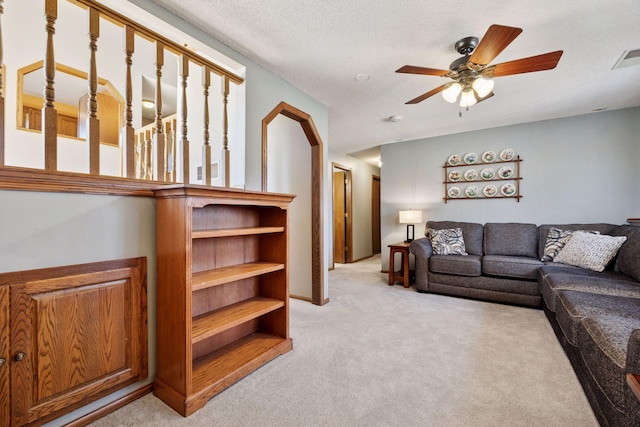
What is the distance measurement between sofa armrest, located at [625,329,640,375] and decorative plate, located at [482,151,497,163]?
12.3 ft

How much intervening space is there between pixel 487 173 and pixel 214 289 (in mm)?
4214

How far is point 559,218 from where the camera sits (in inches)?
150

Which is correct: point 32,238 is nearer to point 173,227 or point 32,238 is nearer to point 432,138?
point 173,227

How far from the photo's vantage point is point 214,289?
1944mm

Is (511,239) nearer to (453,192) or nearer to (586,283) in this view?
(453,192)

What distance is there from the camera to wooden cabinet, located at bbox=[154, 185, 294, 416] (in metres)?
1.47

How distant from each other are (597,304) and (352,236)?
14.6 ft

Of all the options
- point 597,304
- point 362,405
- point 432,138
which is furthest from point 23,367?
point 432,138

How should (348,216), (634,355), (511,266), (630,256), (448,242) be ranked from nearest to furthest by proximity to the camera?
(634,355) < (630,256) < (511,266) < (448,242) < (348,216)

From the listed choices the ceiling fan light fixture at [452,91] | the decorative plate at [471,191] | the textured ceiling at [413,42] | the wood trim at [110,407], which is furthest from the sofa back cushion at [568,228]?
the wood trim at [110,407]

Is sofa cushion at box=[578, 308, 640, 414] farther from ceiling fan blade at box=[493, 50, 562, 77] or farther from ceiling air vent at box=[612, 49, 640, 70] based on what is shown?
ceiling air vent at box=[612, 49, 640, 70]

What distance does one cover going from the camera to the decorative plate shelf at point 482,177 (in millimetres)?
4066

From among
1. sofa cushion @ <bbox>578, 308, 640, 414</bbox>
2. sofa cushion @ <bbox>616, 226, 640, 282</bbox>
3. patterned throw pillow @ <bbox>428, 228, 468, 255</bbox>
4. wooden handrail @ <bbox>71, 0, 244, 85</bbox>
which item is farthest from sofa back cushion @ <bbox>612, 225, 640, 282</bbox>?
wooden handrail @ <bbox>71, 0, 244, 85</bbox>

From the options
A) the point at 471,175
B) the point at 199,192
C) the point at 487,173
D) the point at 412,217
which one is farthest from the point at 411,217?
the point at 199,192
